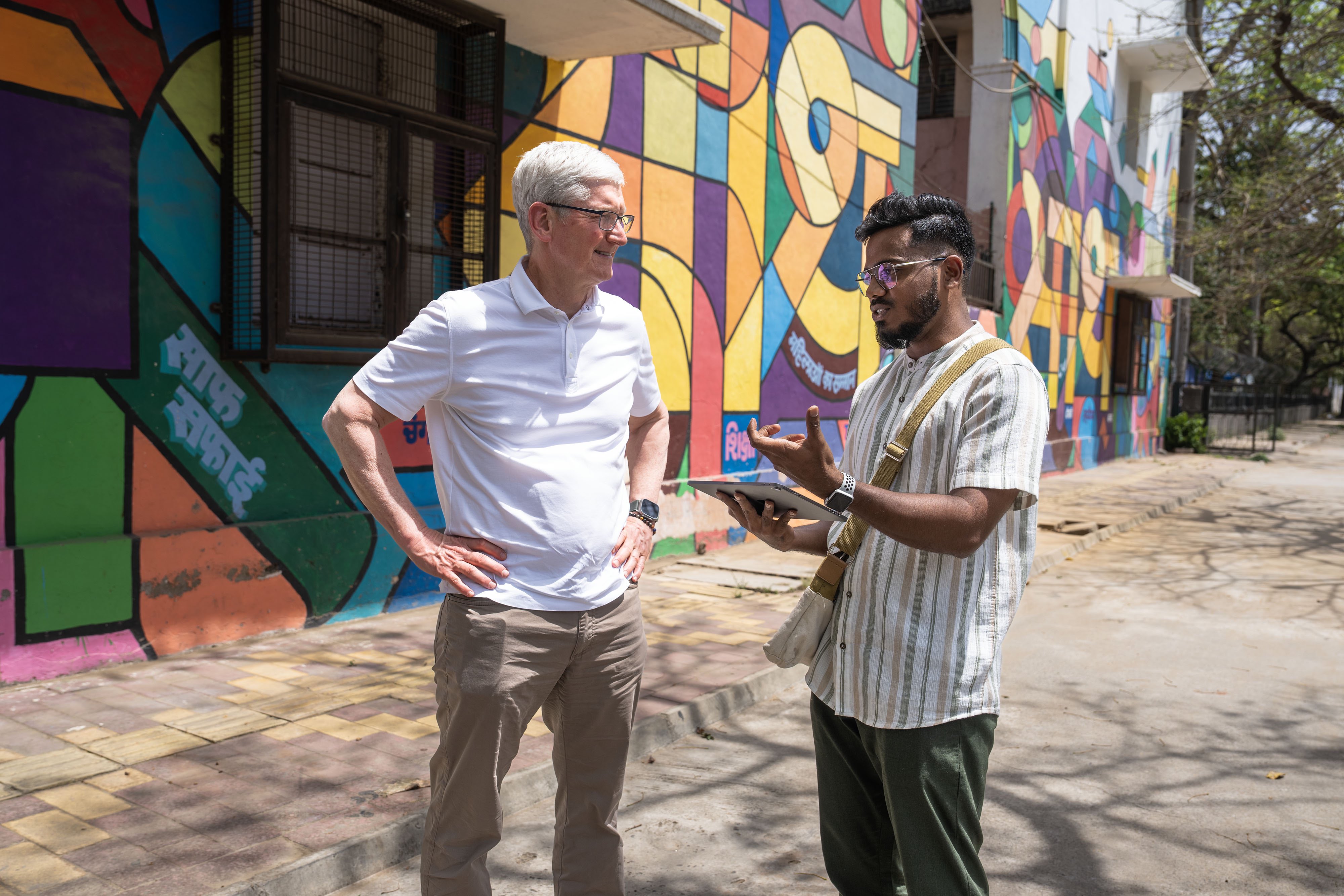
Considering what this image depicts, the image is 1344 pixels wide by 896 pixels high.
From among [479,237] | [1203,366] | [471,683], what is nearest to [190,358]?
[479,237]

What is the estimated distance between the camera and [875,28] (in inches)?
439

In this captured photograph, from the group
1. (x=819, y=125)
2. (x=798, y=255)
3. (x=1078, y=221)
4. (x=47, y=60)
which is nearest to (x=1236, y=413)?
(x=1078, y=221)

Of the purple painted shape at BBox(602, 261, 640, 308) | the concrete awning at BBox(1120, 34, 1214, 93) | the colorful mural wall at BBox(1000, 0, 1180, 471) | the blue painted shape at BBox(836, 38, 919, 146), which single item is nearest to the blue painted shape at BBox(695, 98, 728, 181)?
the purple painted shape at BBox(602, 261, 640, 308)

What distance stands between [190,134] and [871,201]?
8.01 m

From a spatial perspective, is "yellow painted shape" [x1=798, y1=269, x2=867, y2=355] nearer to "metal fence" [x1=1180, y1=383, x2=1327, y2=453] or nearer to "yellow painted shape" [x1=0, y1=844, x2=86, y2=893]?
"yellow painted shape" [x1=0, y1=844, x2=86, y2=893]

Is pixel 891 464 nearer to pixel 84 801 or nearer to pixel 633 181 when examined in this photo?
A: pixel 84 801

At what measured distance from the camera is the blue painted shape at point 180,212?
16.3 feet

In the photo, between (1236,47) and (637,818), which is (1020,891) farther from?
(1236,47)

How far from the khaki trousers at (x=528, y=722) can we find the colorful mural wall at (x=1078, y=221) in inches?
563

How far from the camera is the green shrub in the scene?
78.8 ft

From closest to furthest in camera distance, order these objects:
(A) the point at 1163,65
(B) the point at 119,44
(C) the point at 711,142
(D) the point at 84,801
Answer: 1. (D) the point at 84,801
2. (B) the point at 119,44
3. (C) the point at 711,142
4. (A) the point at 1163,65

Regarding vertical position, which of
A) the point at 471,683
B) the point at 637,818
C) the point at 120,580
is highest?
the point at 471,683

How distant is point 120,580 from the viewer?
4805 mm

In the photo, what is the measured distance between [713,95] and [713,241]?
1242mm
